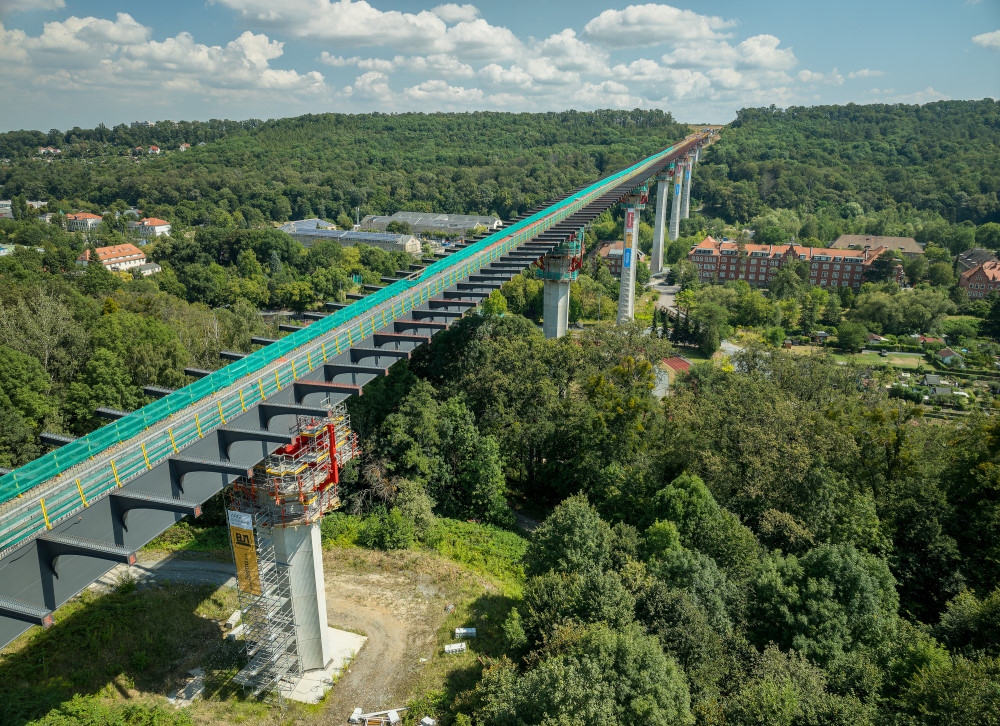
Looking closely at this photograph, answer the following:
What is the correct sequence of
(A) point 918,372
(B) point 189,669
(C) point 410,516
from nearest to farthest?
(B) point 189,669
(C) point 410,516
(A) point 918,372

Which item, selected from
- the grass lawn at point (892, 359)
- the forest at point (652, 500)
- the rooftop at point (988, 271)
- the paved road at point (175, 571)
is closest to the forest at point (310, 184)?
the forest at point (652, 500)

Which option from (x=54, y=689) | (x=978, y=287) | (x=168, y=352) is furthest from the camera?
(x=978, y=287)

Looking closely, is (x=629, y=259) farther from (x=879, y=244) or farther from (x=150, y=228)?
(x=150, y=228)

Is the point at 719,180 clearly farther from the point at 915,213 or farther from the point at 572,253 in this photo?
the point at 572,253

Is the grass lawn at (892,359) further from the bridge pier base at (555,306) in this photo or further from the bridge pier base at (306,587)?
the bridge pier base at (306,587)

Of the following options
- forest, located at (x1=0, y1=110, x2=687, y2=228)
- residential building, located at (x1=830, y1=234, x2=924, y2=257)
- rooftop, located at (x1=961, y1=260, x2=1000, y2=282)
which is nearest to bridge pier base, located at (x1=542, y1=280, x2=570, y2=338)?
residential building, located at (x1=830, y1=234, x2=924, y2=257)

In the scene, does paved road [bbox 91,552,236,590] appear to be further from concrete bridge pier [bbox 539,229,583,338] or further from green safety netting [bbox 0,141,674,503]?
concrete bridge pier [bbox 539,229,583,338]

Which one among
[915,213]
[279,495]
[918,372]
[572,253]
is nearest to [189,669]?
[279,495]
